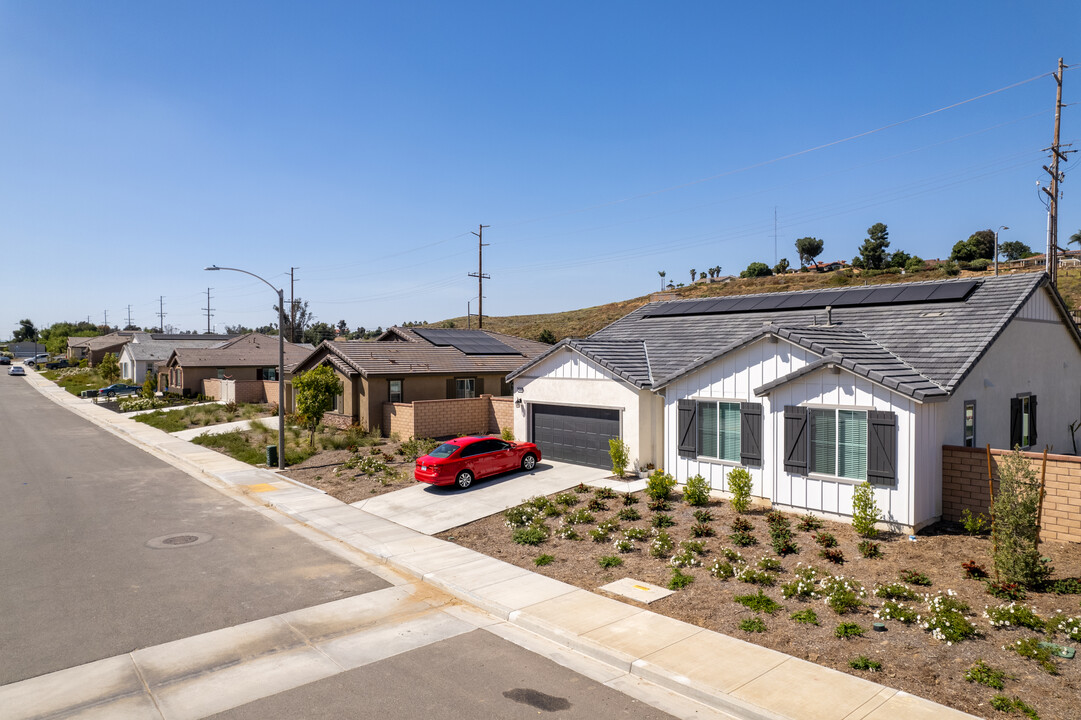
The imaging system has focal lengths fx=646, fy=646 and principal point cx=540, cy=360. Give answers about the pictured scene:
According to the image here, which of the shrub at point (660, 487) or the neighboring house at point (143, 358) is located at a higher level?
the neighboring house at point (143, 358)

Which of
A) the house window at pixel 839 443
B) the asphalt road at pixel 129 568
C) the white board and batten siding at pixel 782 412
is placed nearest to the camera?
the asphalt road at pixel 129 568

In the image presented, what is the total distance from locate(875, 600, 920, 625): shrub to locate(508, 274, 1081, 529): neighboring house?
4388mm

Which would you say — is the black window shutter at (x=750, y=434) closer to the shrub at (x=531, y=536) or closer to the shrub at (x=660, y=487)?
the shrub at (x=660, y=487)

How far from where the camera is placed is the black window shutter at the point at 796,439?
15.8 meters

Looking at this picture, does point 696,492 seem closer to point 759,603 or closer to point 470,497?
point 759,603

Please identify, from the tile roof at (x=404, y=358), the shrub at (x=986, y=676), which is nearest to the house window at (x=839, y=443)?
the shrub at (x=986, y=676)

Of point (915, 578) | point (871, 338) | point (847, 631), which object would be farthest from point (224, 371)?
point (847, 631)

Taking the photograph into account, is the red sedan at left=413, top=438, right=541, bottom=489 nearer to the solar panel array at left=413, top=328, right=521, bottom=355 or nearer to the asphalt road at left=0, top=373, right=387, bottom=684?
the asphalt road at left=0, top=373, right=387, bottom=684

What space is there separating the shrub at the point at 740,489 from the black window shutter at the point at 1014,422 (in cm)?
807

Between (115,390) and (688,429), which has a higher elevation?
(688,429)

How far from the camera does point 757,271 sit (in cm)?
9000

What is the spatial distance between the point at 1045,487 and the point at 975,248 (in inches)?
2871

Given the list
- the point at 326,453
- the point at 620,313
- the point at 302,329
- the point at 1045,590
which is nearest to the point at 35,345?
the point at 302,329

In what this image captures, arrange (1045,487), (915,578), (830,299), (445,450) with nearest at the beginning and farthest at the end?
1. (915,578)
2. (1045,487)
3. (445,450)
4. (830,299)
